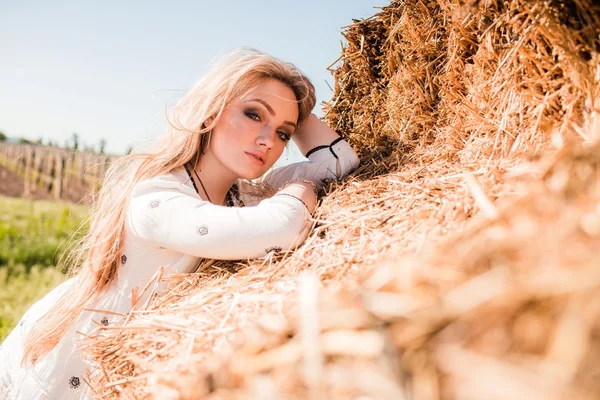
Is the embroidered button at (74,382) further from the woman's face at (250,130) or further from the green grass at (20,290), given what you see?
the green grass at (20,290)

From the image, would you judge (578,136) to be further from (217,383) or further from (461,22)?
(217,383)

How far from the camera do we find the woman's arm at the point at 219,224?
1.46 m

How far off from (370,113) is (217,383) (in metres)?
1.95

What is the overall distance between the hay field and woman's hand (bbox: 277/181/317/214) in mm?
86

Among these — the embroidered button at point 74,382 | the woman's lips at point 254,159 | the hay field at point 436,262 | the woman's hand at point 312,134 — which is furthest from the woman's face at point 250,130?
the embroidered button at point 74,382

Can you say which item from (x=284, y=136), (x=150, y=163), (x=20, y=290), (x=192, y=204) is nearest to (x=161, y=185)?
(x=192, y=204)

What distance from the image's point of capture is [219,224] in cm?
149

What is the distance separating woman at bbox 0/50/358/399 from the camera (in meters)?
1.52

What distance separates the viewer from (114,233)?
186 centimetres

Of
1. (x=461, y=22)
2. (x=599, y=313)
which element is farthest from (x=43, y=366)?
(x=461, y=22)

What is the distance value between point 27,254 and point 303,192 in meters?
9.41

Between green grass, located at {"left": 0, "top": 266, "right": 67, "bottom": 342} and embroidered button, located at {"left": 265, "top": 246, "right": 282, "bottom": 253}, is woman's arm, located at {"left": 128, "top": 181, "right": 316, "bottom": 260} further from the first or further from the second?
green grass, located at {"left": 0, "top": 266, "right": 67, "bottom": 342}

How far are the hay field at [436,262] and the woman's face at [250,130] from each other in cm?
46

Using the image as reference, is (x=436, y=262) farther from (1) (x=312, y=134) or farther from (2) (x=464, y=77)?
(1) (x=312, y=134)
